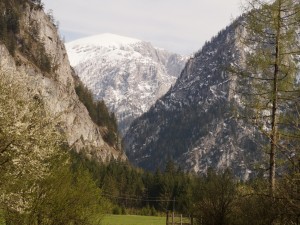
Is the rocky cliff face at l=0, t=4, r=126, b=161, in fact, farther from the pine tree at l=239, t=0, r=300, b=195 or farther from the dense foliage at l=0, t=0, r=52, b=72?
the pine tree at l=239, t=0, r=300, b=195

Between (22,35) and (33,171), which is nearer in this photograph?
(33,171)

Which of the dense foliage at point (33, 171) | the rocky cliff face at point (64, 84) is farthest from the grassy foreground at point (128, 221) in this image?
the rocky cliff face at point (64, 84)

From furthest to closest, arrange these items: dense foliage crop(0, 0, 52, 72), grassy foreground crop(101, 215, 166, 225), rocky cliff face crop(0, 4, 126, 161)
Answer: rocky cliff face crop(0, 4, 126, 161) → dense foliage crop(0, 0, 52, 72) → grassy foreground crop(101, 215, 166, 225)

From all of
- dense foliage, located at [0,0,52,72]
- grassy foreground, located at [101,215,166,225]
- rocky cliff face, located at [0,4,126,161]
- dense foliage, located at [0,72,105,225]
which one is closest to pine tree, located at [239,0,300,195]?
dense foliage, located at [0,72,105,225]

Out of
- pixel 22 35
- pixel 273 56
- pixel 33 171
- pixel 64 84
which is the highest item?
pixel 22 35

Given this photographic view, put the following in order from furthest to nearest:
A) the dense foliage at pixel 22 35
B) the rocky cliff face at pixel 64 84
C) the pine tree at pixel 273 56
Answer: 1. the rocky cliff face at pixel 64 84
2. the dense foliage at pixel 22 35
3. the pine tree at pixel 273 56

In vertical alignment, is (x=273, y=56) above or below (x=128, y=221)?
above

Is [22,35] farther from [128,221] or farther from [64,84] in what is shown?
[128,221]

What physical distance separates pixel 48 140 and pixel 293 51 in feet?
43.5

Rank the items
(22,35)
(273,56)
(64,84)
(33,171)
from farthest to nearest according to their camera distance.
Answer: (64,84)
(22,35)
(273,56)
(33,171)

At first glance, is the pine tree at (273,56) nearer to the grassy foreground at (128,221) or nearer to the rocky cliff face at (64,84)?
the grassy foreground at (128,221)

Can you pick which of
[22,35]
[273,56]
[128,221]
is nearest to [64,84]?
[22,35]

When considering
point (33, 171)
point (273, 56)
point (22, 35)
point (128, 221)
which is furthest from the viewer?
point (22, 35)

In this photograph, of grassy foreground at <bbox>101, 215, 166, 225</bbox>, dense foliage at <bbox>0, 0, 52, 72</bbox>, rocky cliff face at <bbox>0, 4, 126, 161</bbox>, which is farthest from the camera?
rocky cliff face at <bbox>0, 4, 126, 161</bbox>
